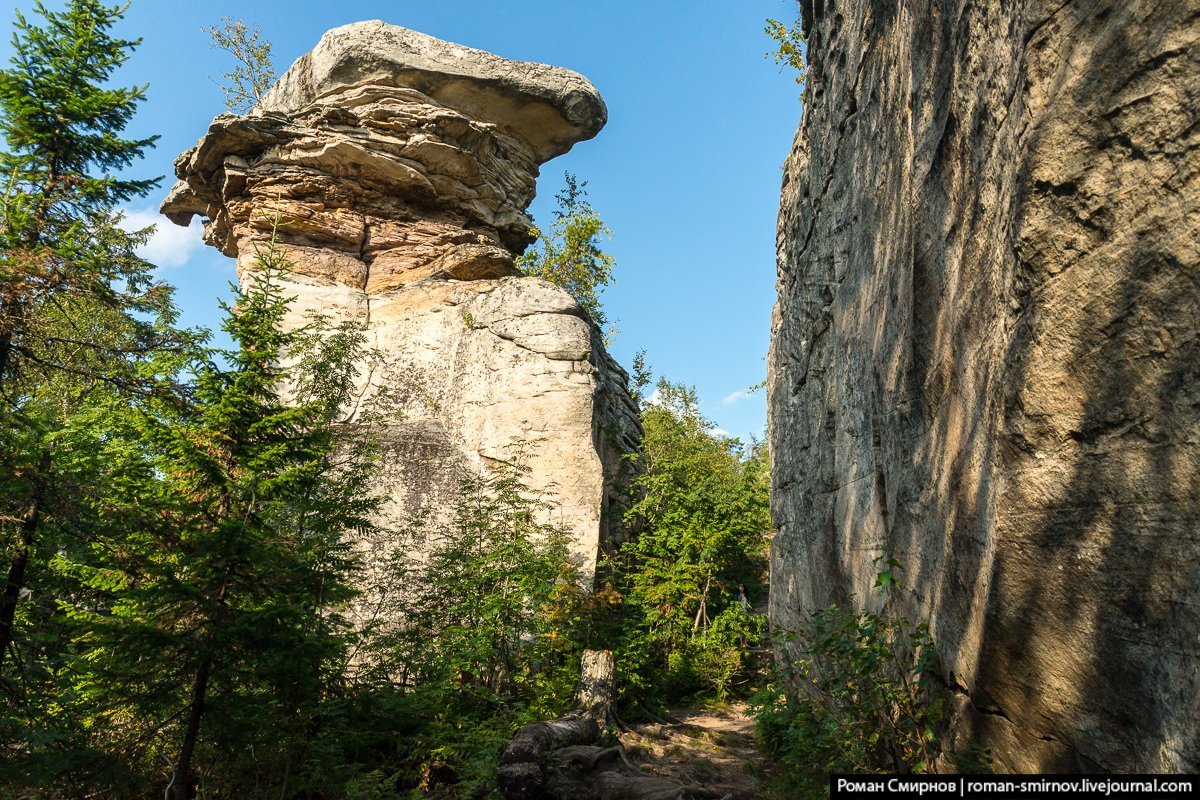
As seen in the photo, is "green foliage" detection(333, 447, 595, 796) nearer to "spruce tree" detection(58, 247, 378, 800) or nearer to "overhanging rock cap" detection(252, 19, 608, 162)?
"spruce tree" detection(58, 247, 378, 800)

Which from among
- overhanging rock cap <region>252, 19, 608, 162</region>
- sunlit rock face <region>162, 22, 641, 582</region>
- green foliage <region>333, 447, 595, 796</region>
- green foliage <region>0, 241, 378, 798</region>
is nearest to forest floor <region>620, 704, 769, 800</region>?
green foliage <region>333, 447, 595, 796</region>

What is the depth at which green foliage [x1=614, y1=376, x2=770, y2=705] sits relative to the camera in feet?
44.5

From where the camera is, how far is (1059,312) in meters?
3.38

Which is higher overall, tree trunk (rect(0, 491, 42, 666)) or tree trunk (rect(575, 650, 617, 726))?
tree trunk (rect(0, 491, 42, 666))

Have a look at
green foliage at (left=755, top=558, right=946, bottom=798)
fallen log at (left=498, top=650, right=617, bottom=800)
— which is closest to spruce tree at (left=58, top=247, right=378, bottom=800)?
fallen log at (left=498, top=650, right=617, bottom=800)

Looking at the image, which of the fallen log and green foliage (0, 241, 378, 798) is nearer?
green foliage (0, 241, 378, 798)

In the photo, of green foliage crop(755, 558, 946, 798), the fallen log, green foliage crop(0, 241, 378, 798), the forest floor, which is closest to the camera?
green foliage crop(755, 558, 946, 798)

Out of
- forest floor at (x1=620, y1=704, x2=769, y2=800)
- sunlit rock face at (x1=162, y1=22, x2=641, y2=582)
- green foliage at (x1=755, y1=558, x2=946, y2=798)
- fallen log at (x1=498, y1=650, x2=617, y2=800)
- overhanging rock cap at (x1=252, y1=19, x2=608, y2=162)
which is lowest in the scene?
forest floor at (x1=620, y1=704, x2=769, y2=800)

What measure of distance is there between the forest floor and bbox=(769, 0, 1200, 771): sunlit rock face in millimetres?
3986

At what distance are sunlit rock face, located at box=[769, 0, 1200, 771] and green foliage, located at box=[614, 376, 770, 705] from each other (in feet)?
27.3

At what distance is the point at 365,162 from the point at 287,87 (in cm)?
385

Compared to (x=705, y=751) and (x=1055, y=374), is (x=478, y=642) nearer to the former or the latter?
(x=705, y=751)

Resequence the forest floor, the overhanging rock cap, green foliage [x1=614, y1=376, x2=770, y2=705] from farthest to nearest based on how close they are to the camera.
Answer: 1. the overhanging rock cap
2. green foliage [x1=614, y1=376, x2=770, y2=705]
3. the forest floor

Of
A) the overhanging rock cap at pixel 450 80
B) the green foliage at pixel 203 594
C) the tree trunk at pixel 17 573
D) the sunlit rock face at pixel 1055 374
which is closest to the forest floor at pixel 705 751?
the sunlit rock face at pixel 1055 374
